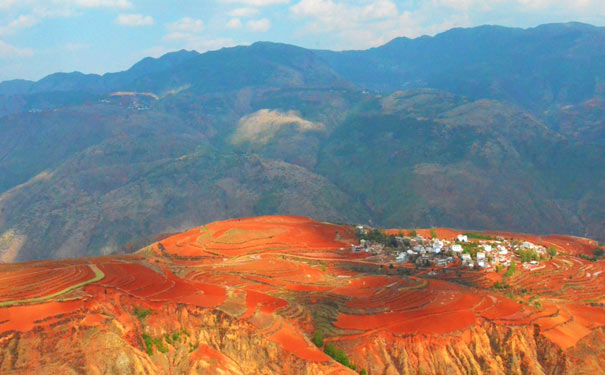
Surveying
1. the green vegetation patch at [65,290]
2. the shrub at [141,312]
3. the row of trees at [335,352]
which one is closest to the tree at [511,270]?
the row of trees at [335,352]

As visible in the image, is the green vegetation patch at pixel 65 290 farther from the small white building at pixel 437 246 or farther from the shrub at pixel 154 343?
the small white building at pixel 437 246

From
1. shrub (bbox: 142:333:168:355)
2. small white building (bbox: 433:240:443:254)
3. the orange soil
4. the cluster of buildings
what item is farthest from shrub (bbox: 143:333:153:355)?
small white building (bbox: 433:240:443:254)

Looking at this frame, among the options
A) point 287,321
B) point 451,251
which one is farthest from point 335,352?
point 451,251

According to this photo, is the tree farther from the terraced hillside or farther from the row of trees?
the row of trees

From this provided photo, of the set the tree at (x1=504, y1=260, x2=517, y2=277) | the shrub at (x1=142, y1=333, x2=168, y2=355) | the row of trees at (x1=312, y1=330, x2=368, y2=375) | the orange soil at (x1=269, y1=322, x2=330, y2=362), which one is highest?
the shrub at (x1=142, y1=333, x2=168, y2=355)

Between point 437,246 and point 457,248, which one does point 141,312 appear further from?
point 457,248

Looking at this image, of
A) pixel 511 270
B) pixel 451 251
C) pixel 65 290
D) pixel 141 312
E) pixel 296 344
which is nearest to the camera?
pixel 141 312
